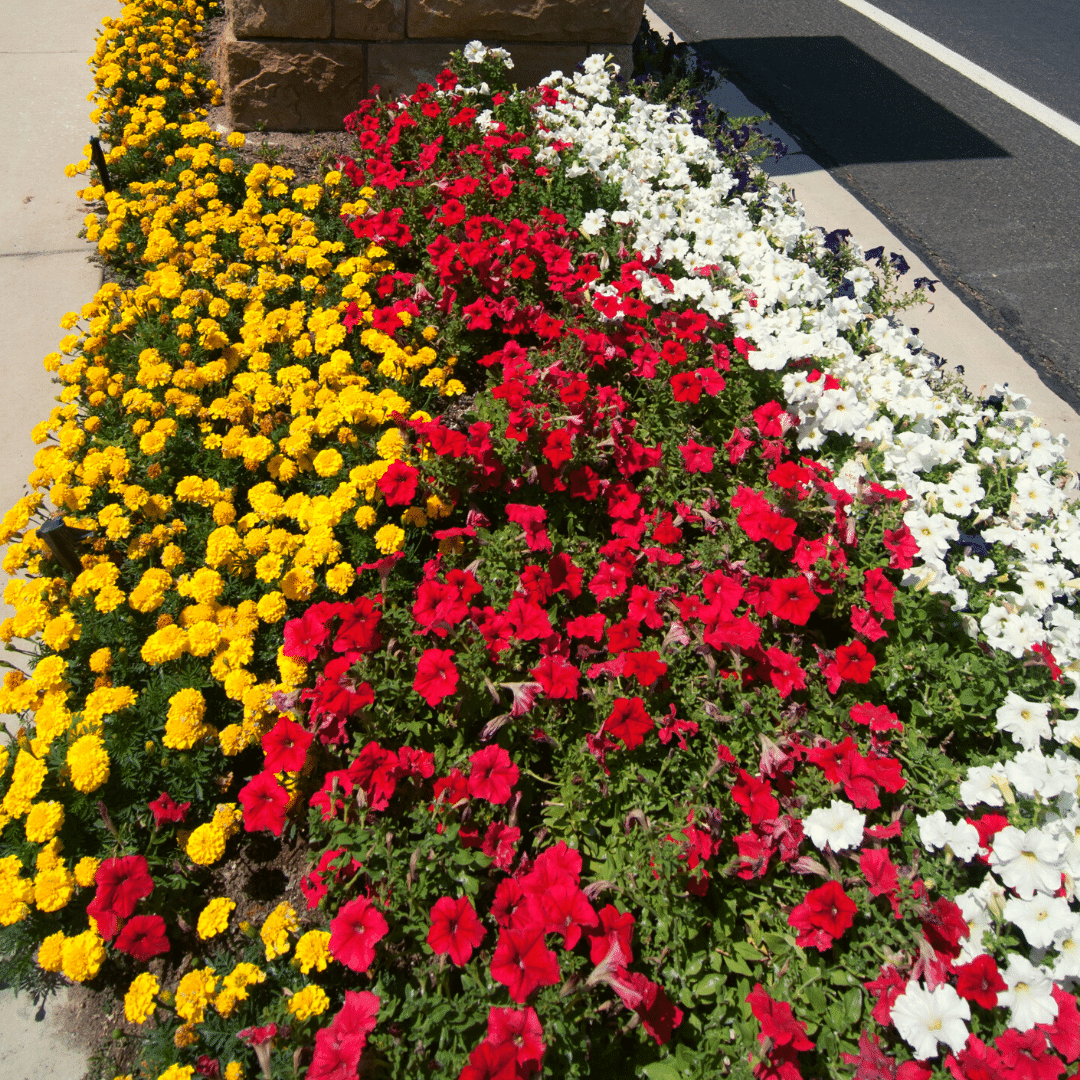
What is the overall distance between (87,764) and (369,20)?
5.03 metres

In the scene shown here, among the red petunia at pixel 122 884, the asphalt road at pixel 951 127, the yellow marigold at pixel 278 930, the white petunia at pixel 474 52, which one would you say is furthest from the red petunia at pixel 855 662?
the white petunia at pixel 474 52

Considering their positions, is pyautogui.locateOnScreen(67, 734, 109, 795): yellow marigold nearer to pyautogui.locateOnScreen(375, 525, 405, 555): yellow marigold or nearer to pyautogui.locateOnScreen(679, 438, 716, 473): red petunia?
pyautogui.locateOnScreen(375, 525, 405, 555): yellow marigold

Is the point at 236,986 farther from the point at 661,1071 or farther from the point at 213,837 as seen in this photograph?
the point at 661,1071

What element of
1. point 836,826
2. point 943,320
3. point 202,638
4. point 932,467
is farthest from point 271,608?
point 943,320

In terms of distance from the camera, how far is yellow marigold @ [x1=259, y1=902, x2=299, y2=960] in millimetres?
1878

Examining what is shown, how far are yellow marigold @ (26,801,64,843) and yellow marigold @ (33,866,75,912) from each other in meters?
0.09

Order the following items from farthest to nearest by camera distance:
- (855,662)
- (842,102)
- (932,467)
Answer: (842,102)
(932,467)
(855,662)

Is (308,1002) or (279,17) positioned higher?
(279,17)

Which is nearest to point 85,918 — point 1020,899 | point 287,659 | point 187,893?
point 187,893

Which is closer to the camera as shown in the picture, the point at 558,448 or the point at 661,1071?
the point at 661,1071

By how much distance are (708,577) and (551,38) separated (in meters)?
4.82

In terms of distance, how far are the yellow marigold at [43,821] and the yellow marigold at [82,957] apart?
0.29 m

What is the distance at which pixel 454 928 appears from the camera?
1.71 m

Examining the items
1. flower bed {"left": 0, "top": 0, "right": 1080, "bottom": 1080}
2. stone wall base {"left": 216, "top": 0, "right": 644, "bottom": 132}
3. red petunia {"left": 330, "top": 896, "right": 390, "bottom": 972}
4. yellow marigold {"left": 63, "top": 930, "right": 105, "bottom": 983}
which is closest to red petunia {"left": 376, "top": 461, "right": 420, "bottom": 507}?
flower bed {"left": 0, "top": 0, "right": 1080, "bottom": 1080}
